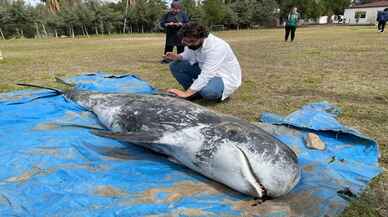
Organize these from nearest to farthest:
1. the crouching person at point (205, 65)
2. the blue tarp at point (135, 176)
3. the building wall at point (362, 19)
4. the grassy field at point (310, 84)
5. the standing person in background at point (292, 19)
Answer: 1. the blue tarp at point (135, 176)
2. the grassy field at point (310, 84)
3. the crouching person at point (205, 65)
4. the standing person in background at point (292, 19)
5. the building wall at point (362, 19)

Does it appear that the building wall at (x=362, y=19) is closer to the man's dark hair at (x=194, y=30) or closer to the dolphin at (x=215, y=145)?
the man's dark hair at (x=194, y=30)

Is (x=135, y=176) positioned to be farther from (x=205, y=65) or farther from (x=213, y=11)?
(x=213, y=11)

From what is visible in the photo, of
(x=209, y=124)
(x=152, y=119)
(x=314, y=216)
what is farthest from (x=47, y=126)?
(x=314, y=216)

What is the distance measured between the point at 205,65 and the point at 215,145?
9.35ft

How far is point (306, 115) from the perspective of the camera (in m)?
5.10

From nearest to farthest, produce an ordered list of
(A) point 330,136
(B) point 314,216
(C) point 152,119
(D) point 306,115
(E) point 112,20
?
(B) point 314,216
(C) point 152,119
(A) point 330,136
(D) point 306,115
(E) point 112,20

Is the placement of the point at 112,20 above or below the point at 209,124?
above

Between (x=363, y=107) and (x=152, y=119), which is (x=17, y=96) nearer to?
(x=152, y=119)

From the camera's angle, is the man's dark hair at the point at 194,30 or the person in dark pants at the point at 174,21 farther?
the person in dark pants at the point at 174,21

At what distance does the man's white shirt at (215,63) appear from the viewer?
5719 mm

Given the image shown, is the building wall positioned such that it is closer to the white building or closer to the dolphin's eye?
the white building

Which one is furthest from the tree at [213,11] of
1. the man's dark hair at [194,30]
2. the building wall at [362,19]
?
the man's dark hair at [194,30]

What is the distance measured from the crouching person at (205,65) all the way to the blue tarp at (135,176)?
143cm

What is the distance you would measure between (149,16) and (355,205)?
5582cm
